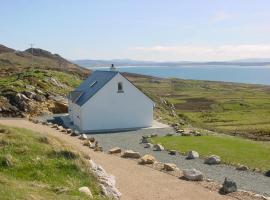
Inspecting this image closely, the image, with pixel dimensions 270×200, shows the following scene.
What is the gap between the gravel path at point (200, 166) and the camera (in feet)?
81.0

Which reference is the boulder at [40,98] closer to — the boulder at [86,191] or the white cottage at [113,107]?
the white cottage at [113,107]

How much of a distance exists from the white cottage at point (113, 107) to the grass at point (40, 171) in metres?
22.9

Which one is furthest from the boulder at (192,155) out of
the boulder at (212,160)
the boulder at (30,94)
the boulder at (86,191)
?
the boulder at (30,94)

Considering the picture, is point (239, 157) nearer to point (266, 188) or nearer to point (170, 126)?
point (266, 188)

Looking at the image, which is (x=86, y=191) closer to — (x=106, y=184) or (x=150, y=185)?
(x=106, y=184)

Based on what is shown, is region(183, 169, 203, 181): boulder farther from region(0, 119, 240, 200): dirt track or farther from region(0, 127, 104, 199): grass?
region(0, 127, 104, 199): grass

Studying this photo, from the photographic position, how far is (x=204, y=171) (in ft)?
91.2

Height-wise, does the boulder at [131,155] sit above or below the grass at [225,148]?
above

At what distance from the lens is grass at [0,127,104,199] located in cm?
1670

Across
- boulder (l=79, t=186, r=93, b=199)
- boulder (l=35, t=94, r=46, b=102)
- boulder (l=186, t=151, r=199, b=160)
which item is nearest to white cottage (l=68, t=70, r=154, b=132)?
boulder (l=35, t=94, r=46, b=102)

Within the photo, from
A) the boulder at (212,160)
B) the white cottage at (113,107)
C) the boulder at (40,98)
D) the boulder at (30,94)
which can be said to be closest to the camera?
the boulder at (212,160)

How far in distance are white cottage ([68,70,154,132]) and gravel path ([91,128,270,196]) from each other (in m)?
3.31

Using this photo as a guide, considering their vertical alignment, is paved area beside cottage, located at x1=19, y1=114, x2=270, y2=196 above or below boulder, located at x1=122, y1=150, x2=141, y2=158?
below

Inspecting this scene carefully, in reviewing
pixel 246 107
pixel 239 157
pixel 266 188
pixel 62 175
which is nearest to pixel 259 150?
pixel 239 157
